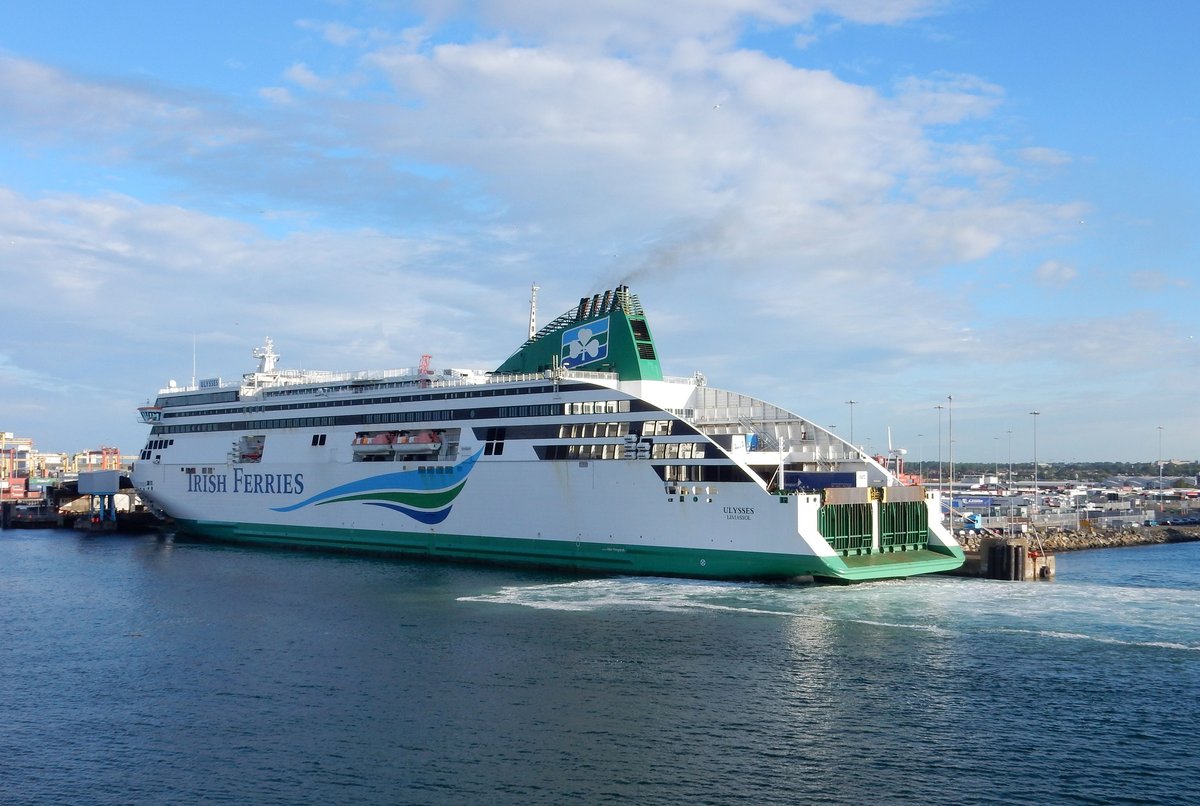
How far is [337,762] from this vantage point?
19.6 metres

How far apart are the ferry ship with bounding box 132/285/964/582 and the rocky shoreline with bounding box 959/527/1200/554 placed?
75.2 ft

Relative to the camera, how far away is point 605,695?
938 inches

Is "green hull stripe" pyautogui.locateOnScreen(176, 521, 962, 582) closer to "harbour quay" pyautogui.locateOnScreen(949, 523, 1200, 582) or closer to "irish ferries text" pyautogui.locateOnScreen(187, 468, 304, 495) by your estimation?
"harbour quay" pyautogui.locateOnScreen(949, 523, 1200, 582)

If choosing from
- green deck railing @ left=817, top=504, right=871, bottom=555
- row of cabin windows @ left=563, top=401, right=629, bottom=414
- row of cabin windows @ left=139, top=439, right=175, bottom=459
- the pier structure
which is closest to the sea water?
green deck railing @ left=817, top=504, right=871, bottom=555

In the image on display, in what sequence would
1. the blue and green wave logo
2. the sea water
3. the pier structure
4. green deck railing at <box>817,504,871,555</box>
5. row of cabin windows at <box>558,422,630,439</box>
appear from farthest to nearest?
the pier structure → the blue and green wave logo → row of cabin windows at <box>558,422,630,439</box> → green deck railing at <box>817,504,871,555</box> → the sea water

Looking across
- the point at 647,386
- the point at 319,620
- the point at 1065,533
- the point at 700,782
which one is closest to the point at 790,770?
the point at 700,782

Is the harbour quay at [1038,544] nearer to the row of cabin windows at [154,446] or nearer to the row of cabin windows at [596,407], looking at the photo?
the row of cabin windows at [596,407]

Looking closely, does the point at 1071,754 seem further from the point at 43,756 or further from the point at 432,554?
the point at 432,554

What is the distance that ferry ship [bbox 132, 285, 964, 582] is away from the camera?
39000 millimetres

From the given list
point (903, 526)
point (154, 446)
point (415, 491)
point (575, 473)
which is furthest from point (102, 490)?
point (903, 526)

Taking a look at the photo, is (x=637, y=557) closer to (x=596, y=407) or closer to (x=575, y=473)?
(x=575, y=473)

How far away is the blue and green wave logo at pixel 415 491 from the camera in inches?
1889

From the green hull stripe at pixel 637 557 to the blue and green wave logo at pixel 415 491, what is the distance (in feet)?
4.17

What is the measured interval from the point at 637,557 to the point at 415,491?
1386cm
